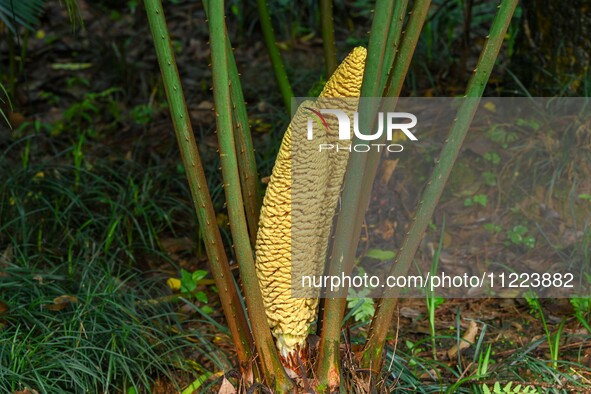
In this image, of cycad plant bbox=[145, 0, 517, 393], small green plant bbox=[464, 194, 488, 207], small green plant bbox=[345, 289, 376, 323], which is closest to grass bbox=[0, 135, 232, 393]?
small green plant bbox=[345, 289, 376, 323]

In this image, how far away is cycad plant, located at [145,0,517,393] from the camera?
181cm

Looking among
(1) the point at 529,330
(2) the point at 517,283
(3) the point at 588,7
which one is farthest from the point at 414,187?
(3) the point at 588,7

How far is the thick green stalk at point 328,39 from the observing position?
2.65 m

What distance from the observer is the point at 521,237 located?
11.1ft

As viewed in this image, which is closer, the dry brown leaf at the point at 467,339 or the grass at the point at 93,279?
the grass at the point at 93,279

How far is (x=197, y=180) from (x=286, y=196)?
213 mm

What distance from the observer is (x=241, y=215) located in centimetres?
187

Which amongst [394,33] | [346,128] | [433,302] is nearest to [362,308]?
[433,302]

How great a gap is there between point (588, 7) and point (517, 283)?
50.8 inches

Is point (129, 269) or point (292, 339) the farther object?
point (129, 269)

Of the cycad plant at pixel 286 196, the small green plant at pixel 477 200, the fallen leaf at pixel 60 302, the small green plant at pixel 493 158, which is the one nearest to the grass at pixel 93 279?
the fallen leaf at pixel 60 302

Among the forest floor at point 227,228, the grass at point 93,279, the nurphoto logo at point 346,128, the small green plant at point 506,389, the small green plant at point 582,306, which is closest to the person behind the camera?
the nurphoto logo at point 346,128

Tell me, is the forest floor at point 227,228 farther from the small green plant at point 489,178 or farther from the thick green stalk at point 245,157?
the thick green stalk at point 245,157

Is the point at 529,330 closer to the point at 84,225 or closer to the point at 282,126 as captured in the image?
the point at 282,126
